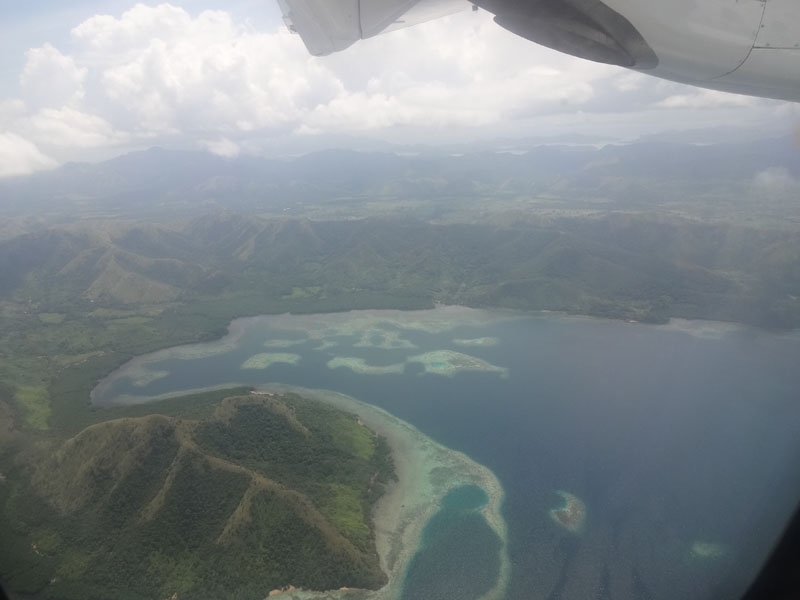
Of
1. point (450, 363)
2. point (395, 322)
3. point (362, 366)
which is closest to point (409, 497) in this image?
point (450, 363)

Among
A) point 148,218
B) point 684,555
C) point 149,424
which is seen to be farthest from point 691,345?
point 148,218

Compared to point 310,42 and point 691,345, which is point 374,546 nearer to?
point 310,42

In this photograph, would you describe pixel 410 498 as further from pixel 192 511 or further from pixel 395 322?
pixel 395 322

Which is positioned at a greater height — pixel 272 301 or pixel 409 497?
pixel 409 497

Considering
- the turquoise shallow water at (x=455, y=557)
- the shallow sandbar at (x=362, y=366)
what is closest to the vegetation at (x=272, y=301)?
the turquoise shallow water at (x=455, y=557)

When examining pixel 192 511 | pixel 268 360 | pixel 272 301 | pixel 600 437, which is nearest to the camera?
pixel 192 511

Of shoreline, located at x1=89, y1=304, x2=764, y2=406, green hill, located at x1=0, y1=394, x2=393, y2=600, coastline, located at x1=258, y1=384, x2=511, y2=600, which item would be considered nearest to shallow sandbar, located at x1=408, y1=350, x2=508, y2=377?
shoreline, located at x1=89, y1=304, x2=764, y2=406
